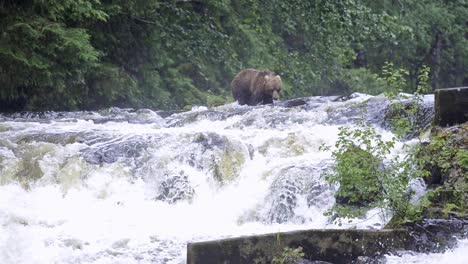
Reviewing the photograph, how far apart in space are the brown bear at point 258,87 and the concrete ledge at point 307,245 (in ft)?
24.2

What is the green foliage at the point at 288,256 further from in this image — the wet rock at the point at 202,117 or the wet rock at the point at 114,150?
the wet rock at the point at 202,117

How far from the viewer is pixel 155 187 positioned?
9.07m

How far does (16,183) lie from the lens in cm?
884

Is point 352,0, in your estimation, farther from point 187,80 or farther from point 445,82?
point 445,82

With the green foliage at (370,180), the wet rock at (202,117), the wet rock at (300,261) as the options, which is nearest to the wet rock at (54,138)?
the wet rock at (202,117)

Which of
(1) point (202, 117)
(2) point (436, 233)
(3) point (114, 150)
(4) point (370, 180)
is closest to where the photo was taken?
(2) point (436, 233)

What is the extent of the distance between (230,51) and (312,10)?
107 inches

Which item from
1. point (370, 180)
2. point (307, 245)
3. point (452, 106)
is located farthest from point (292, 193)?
point (307, 245)

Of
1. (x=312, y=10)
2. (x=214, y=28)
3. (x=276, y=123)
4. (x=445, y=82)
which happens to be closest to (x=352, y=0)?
(x=312, y=10)

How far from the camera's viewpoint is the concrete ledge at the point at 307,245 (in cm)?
634

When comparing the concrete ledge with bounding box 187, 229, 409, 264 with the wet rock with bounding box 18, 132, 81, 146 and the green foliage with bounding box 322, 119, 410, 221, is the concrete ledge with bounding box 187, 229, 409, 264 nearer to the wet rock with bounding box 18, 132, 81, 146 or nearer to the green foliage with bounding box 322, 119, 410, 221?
the green foliage with bounding box 322, 119, 410, 221

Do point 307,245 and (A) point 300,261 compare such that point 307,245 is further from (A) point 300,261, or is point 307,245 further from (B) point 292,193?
(B) point 292,193

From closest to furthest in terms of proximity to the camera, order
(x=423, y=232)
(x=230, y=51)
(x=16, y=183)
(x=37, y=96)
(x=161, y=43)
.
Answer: (x=423, y=232) → (x=16, y=183) → (x=37, y=96) → (x=161, y=43) → (x=230, y=51)

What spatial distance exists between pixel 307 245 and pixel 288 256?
0.22 metres
